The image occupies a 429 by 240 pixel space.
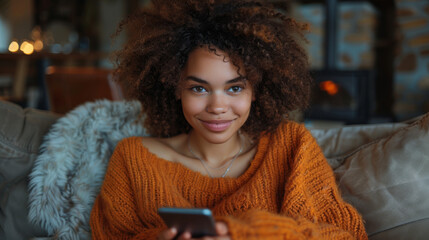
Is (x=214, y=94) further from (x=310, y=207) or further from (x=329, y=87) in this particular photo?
(x=329, y=87)

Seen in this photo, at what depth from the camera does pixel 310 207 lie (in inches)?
44.8

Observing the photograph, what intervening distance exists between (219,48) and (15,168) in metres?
0.82

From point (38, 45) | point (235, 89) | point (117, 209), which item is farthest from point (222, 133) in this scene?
point (38, 45)

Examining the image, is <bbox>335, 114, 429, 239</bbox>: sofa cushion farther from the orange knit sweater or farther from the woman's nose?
the woman's nose

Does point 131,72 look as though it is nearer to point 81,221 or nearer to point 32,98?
point 81,221

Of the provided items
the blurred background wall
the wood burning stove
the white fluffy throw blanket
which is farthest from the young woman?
the wood burning stove

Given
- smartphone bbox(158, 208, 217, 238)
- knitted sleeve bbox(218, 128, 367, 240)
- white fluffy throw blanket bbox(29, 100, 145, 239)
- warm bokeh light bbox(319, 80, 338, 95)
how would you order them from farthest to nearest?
warm bokeh light bbox(319, 80, 338, 95) < white fluffy throw blanket bbox(29, 100, 145, 239) < knitted sleeve bbox(218, 128, 367, 240) < smartphone bbox(158, 208, 217, 238)

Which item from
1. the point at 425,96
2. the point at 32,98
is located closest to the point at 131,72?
the point at 425,96

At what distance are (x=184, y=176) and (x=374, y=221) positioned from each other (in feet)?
1.96

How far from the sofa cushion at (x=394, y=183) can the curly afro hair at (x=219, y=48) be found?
32 cm

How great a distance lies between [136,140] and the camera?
1.38m

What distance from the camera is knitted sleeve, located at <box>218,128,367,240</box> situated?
965mm

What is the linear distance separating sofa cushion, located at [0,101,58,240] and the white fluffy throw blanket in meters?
0.04

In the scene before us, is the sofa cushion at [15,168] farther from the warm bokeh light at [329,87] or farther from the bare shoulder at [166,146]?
the warm bokeh light at [329,87]
